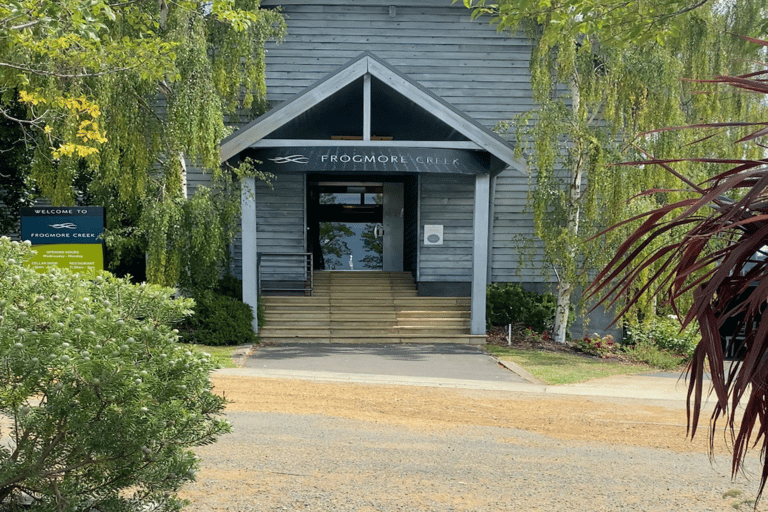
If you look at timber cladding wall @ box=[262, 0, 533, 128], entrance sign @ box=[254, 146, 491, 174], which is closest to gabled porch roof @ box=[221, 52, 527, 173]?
entrance sign @ box=[254, 146, 491, 174]

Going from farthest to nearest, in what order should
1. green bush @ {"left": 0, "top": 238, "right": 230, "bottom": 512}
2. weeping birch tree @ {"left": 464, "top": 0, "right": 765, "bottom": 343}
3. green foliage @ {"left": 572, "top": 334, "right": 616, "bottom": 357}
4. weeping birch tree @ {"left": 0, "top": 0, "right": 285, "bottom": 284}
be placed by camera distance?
green foliage @ {"left": 572, "top": 334, "right": 616, "bottom": 357}, weeping birch tree @ {"left": 464, "top": 0, "right": 765, "bottom": 343}, weeping birch tree @ {"left": 0, "top": 0, "right": 285, "bottom": 284}, green bush @ {"left": 0, "top": 238, "right": 230, "bottom": 512}

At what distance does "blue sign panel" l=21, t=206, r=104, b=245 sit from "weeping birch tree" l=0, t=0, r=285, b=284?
325mm

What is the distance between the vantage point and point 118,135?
41.9ft

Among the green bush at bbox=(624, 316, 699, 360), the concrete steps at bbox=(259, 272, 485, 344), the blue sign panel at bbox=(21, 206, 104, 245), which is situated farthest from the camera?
the concrete steps at bbox=(259, 272, 485, 344)

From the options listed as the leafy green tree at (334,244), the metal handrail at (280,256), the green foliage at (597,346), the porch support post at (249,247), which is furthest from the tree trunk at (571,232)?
the leafy green tree at (334,244)

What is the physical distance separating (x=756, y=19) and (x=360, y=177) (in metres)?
10.1

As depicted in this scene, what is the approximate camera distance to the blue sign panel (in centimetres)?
1312

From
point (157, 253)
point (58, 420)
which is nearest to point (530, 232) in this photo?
point (157, 253)

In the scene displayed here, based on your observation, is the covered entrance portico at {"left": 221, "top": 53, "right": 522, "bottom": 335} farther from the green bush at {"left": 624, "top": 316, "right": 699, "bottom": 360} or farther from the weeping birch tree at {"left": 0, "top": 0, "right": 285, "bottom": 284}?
the green bush at {"left": 624, "top": 316, "right": 699, "bottom": 360}

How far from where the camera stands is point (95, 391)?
3.34 metres

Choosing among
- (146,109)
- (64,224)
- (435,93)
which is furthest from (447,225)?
(64,224)

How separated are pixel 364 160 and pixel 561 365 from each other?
5.19 m

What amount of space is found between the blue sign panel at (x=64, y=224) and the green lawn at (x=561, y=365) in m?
7.60

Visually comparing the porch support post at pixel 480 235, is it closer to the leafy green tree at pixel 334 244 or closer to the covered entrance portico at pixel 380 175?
the covered entrance portico at pixel 380 175
